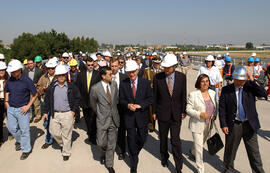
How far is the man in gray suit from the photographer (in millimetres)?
3742

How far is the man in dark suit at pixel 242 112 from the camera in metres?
3.19

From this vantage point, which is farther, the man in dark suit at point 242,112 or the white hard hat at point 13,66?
the white hard hat at point 13,66

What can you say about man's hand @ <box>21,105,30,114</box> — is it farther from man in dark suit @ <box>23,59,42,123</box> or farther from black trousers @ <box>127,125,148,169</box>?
man in dark suit @ <box>23,59,42,123</box>

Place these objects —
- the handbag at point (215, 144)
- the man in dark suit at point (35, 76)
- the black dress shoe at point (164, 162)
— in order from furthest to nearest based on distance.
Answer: the man in dark suit at point (35, 76) → the black dress shoe at point (164, 162) → the handbag at point (215, 144)

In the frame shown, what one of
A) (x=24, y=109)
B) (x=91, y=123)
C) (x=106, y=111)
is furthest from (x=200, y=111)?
(x=24, y=109)

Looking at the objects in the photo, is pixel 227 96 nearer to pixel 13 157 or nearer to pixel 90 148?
pixel 90 148

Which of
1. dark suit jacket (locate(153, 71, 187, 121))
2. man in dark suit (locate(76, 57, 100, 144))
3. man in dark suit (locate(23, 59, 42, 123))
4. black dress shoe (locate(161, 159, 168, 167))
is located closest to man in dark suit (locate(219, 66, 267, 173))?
dark suit jacket (locate(153, 71, 187, 121))

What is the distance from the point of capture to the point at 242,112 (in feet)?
10.7

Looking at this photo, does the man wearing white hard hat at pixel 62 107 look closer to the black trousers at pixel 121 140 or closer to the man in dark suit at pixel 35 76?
the black trousers at pixel 121 140

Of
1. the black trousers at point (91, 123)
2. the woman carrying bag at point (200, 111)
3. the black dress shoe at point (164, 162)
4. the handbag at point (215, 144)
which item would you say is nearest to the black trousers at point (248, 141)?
the handbag at point (215, 144)

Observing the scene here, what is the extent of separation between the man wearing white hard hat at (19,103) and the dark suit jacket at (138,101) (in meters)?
2.05

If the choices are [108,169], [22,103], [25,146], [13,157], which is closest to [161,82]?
[108,169]

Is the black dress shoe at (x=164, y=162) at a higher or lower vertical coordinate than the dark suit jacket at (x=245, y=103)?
lower

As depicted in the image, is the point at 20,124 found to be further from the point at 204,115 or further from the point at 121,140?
the point at 204,115
